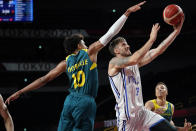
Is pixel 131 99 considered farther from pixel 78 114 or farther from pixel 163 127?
pixel 78 114

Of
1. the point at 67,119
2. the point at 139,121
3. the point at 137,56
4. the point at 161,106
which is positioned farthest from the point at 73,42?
the point at 161,106

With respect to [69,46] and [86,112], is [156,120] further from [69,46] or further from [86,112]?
[69,46]

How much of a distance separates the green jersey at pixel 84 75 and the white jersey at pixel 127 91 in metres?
0.45

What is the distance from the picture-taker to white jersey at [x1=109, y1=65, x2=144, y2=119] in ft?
14.4

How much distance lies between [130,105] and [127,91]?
18 cm

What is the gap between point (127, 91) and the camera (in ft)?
14.5

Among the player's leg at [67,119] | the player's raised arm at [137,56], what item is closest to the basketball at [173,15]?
the player's raised arm at [137,56]

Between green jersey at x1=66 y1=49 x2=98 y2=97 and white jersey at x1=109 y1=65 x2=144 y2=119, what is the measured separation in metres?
0.45

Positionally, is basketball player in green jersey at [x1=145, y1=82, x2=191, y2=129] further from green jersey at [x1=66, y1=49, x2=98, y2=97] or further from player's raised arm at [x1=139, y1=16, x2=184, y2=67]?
green jersey at [x1=66, y1=49, x2=98, y2=97]

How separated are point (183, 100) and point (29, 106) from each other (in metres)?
4.78

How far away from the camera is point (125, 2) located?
1213 centimetres

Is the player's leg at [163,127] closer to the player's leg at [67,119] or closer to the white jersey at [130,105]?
the white jersey at [130,105]

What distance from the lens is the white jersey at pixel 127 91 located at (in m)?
4.39

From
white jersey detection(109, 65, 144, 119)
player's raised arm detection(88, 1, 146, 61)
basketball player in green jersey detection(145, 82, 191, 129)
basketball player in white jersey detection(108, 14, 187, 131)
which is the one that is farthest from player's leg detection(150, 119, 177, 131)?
basketball player in green jersey detection(145, 82, 191, 129)
